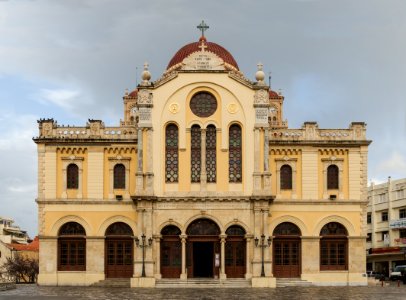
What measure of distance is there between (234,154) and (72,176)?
1121cm

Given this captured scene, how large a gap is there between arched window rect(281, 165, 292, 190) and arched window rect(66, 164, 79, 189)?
14.1 m

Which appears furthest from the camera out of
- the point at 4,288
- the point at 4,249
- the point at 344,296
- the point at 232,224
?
the point at 4,249

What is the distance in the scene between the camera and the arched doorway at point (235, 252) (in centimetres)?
5038

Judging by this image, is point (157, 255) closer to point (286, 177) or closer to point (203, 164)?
point (203, 164)

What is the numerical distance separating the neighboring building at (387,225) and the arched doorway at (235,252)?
30.3 metres

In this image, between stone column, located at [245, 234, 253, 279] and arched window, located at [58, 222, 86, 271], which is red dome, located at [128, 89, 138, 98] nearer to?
arched window, located at [58, 222, 86, 271]

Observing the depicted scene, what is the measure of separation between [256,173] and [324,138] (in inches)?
225

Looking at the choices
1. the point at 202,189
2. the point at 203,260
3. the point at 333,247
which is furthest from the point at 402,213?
the point at 202,189

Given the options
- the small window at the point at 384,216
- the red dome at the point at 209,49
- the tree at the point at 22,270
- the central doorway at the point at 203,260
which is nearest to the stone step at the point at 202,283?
the central doorway at the point at 203,260

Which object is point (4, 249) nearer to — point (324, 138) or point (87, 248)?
point (87, 248)

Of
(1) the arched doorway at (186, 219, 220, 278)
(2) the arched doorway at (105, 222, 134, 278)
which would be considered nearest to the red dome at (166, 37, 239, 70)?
(1) the arched doorway at (186, 219, 220, 278)

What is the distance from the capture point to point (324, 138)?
52.4 metres

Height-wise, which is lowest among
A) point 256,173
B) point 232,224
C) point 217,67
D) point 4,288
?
point 4,288

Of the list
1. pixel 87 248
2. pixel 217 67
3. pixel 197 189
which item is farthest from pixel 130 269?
pixel 217 67
